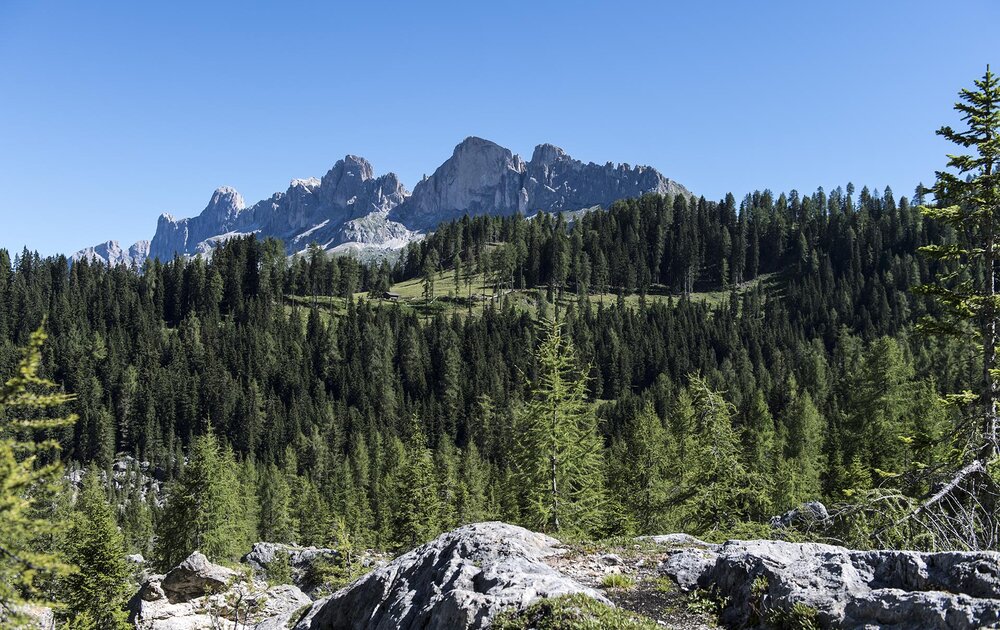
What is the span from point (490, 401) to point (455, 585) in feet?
398

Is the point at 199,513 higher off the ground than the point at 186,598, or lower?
lower

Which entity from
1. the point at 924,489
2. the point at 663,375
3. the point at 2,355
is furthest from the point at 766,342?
the point at 2,355

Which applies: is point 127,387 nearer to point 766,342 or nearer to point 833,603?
point 766,342

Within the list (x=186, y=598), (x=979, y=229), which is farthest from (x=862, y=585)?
(x=186, y=598)

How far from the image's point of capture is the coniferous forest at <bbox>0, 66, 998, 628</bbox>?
31.0m

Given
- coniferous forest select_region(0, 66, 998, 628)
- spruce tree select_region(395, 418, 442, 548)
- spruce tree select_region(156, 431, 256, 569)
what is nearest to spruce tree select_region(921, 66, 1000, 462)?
coniferous forest select_region(0, 66, 998, 628)

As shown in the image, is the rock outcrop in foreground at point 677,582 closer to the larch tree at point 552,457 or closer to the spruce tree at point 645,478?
the larch tree at point 552,457

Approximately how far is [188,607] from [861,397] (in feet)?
181

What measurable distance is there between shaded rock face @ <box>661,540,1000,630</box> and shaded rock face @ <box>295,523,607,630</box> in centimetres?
268

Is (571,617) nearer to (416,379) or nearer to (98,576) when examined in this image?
(98,576)

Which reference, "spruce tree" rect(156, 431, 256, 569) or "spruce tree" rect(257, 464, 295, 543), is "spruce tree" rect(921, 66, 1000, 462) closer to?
"spruce tree" rect(156, 431, 256, 569)

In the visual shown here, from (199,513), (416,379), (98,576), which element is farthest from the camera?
(416,379)

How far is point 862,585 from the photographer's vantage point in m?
10.3

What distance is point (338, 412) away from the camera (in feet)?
484
